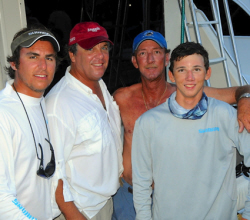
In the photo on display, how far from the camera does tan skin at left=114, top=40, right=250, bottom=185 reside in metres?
2.57

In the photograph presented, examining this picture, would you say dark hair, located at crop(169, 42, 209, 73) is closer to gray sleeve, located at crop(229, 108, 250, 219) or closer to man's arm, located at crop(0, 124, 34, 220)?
gray sleeve, located at crop(229, 108, 250, 219)

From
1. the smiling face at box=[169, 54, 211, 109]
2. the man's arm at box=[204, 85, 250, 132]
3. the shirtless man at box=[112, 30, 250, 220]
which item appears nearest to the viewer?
the man's arm at box=[204, 85, 250, 132]

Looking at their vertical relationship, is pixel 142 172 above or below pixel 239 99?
below

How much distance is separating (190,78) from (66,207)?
Answer: 1169 millimetres

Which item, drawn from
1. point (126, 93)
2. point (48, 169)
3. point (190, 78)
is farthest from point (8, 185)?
point (126, 93)

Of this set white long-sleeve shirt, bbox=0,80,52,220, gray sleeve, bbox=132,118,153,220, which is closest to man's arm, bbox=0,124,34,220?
white long-sleeve shirt, bbox=0,80,52,220

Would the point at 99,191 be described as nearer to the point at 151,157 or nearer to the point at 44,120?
the point at 151,157

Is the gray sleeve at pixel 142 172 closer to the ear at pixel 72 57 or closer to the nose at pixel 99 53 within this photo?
the nose at pixel 99 53

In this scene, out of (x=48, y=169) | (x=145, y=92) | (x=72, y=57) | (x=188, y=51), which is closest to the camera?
(x=48, y=169)

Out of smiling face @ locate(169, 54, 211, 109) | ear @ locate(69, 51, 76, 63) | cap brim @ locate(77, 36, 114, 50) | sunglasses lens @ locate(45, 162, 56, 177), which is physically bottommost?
sunglasses lens @ locate(45, 162, 56, 177)

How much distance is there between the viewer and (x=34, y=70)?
175cm

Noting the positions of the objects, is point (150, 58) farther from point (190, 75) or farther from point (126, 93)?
point (190, 75)

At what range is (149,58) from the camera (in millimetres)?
2627

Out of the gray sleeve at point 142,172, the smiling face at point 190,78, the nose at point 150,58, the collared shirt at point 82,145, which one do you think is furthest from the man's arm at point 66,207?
the nose at point 150,58
